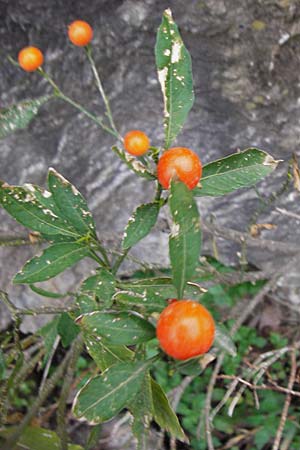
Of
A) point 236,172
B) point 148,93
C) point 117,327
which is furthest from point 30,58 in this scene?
point 117,327

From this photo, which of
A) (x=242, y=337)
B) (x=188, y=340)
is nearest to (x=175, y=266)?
(x=188, y=340)

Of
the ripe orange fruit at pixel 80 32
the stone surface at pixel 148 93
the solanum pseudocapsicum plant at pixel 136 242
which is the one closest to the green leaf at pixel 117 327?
the solanum pseudocapsicum plant at pixel 136 242

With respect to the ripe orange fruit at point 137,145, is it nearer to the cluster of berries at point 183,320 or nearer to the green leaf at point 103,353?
the cluster of berries at point 183,320

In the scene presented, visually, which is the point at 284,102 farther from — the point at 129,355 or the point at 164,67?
the point at 129,355

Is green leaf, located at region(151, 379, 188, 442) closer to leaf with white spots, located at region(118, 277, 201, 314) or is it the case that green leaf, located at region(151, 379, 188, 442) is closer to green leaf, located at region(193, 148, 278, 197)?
leaf with white spots, located at region(118, 277, 201, 314)

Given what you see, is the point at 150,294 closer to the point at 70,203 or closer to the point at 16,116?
the point at 70,203
